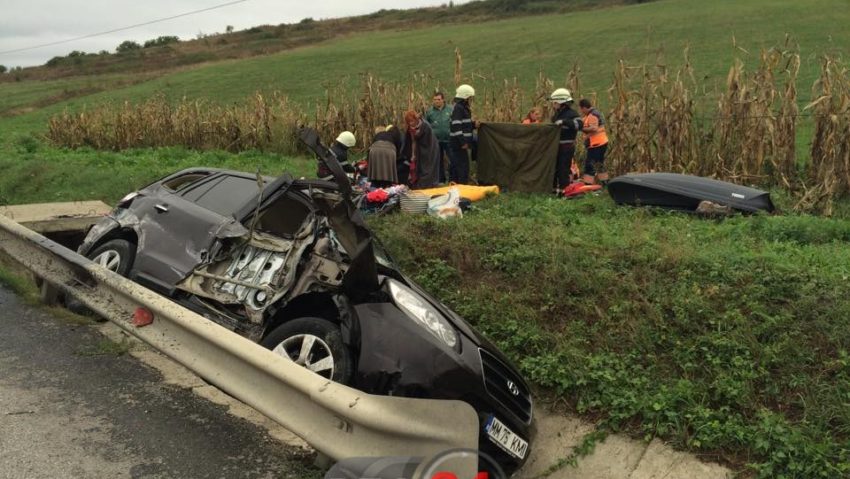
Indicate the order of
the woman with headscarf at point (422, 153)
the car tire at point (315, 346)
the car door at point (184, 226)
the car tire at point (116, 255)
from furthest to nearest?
the woman with headscarf at point (422, 153)
the car tire at point (116, 255)
the car door at point (184, 226)
the car tire at point (315, 346)

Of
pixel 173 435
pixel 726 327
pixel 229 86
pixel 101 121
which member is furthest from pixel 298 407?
pixel 229 86

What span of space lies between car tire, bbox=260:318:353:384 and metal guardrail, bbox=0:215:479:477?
44 cm

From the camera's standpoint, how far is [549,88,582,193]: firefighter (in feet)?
39.0

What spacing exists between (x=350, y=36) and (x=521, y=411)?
236ft

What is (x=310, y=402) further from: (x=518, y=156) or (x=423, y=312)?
(x=518, y=156)

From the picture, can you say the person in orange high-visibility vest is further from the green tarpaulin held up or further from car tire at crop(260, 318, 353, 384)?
car tire at crop(260, 318, 353, 384)

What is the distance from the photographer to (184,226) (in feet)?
20.2

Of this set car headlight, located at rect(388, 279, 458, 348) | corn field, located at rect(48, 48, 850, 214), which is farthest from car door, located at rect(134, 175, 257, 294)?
corn field, located at rect(48, 48, 850, 214)

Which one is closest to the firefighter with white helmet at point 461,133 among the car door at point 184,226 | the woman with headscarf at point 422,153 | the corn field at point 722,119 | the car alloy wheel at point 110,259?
the woman with headscarf at point 422,153

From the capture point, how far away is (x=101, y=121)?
2264 cm

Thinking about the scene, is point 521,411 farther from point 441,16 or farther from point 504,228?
point 441,16

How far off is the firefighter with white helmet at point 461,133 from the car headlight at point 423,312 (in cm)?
806

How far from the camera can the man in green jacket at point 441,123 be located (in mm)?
13203

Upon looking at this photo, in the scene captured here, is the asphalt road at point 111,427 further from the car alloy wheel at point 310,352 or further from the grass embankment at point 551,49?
the grass embankment at point 551,49
